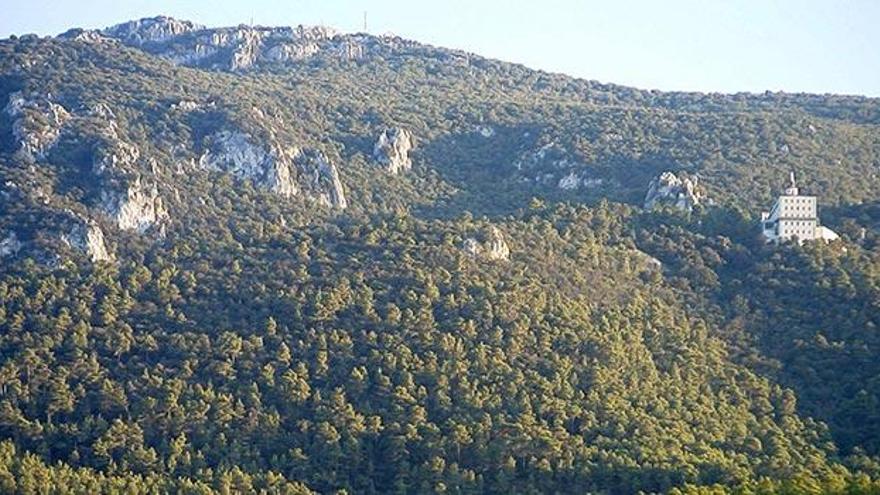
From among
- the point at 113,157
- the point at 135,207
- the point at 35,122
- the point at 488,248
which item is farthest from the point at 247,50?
the point at 488,248

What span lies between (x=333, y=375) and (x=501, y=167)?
6255cm

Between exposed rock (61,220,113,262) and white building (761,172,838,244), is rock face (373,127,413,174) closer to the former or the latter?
exposed rock (61,220,113,262)

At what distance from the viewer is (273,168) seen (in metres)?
126

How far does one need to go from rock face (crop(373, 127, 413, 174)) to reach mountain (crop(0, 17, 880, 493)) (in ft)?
1.37

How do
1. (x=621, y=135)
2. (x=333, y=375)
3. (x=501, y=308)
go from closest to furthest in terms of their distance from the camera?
(x=333, y=375) < (x=501, y=308) < (x=621, y=135)

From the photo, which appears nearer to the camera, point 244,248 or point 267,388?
point 267,388

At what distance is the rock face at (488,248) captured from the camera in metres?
99.8

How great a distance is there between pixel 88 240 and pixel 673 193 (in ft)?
170

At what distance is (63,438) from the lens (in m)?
79.1

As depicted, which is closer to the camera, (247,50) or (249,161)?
(249,161)

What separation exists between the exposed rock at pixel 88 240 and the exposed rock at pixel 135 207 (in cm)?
454

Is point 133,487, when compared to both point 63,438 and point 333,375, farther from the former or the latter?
point 333,375

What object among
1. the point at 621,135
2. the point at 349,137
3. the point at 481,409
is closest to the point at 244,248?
the point at 481,409

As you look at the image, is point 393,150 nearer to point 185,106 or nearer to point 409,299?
point 185,106
